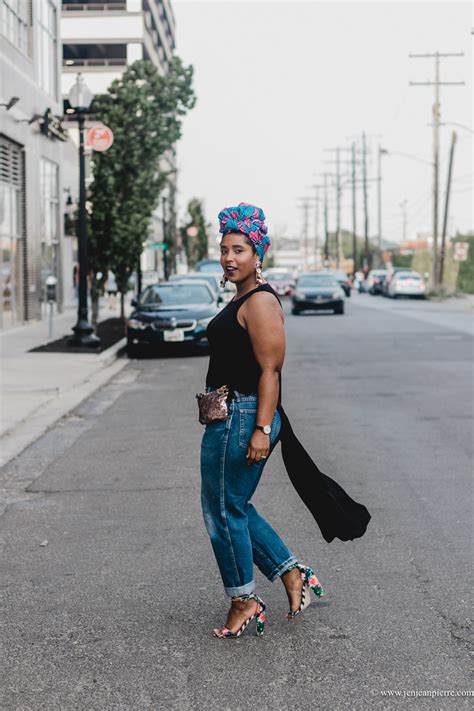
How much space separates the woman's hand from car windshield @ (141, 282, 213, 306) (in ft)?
58.1

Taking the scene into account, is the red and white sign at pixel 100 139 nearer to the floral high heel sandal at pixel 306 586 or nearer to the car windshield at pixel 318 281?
the car windshield at pixel 318 281

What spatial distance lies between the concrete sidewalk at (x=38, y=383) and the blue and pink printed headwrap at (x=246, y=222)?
545cm

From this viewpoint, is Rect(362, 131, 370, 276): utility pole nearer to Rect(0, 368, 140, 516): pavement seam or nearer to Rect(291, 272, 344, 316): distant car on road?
Rect(291, 272, 344, 316): distant car on road

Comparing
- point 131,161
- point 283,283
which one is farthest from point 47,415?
point 283,283

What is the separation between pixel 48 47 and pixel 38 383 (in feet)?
66.5

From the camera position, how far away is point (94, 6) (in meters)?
70.1

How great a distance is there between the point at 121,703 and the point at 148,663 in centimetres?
45

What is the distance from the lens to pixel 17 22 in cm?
2820

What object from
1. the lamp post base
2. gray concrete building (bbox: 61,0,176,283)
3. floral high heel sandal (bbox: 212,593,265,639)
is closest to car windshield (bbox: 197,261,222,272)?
gray concrete building (bbox: 61,0,176,283)

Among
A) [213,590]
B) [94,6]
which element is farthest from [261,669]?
[94,6]

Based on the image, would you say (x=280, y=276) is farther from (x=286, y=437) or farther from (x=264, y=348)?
(x=264, y=348)

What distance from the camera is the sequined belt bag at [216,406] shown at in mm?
4762

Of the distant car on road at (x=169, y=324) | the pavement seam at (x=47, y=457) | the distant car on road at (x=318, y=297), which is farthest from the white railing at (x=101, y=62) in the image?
the pavement seam at (x=47, y=457)

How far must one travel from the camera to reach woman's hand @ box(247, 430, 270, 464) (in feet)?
15.5
